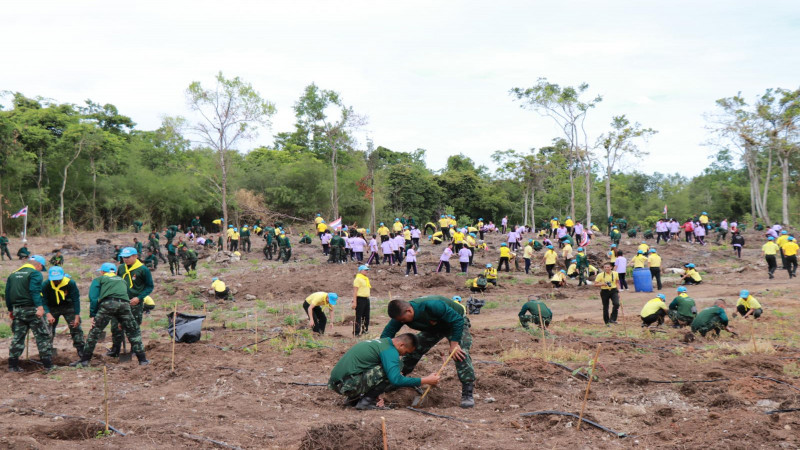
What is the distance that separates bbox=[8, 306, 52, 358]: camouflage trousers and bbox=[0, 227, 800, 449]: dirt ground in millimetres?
364

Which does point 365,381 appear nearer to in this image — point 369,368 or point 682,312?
point 369,368

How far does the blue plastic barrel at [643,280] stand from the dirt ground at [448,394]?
16.3 ft

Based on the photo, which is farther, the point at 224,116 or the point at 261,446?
the point at 224,116

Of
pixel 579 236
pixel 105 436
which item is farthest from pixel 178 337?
pixel 579 236

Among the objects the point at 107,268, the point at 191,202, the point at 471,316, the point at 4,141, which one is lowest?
the point at 471,316

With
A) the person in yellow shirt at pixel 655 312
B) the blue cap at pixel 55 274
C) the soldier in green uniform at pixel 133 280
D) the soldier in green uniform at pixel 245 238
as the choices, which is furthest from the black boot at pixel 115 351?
the soldier in green uniform at pixel 245 238

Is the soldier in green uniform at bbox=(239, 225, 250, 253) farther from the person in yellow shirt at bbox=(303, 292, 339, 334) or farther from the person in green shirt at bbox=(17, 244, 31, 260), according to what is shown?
the person in yellow shirt at bbox=(303, 292, 339, 334)

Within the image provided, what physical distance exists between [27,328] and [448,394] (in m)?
5.97

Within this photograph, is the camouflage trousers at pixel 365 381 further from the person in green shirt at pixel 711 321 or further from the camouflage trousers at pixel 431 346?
the person in green shirt at pixel 711 321

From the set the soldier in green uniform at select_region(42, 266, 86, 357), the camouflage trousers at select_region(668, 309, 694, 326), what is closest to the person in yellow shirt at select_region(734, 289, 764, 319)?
the camouflage trousers at select_region(668, 309, 694, 326)

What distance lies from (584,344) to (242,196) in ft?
105

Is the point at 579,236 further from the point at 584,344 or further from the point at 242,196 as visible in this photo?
the point at 242,196

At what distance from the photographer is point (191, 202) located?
40.6 meters

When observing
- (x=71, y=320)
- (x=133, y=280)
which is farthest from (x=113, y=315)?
(x=71, y=320)
